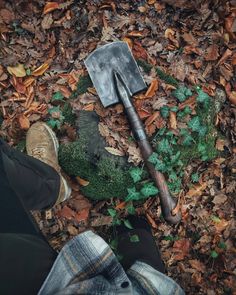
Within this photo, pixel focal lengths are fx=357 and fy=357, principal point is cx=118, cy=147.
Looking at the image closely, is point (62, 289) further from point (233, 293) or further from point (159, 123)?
point (233, 293)

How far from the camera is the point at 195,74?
11.8ft

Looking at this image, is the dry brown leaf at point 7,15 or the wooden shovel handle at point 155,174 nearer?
the wooden shovel handle at point 155,174

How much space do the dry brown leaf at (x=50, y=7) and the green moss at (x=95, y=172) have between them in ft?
4.61

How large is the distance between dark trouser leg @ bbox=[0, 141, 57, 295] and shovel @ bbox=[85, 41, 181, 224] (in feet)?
4.11

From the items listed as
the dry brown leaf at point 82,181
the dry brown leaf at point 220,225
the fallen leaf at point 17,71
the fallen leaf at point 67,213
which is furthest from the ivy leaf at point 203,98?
the fallen leaf at point 17,71

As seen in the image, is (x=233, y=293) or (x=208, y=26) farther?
Answer: (x=208, y=26)

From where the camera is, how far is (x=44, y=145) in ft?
10.8

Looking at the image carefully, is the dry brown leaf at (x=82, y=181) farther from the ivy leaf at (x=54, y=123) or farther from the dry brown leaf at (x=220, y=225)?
the dry brown leaf at (x=220, y=225)

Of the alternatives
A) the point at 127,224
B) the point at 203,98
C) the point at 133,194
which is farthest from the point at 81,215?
the point at 203,98

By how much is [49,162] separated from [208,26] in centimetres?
212

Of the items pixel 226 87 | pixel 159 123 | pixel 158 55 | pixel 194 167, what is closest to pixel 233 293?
pixel 194 167

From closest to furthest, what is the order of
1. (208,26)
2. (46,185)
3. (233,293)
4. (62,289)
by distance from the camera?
1. (62,289)
2. (46,185)
3. (233,293)
4. (208,26)

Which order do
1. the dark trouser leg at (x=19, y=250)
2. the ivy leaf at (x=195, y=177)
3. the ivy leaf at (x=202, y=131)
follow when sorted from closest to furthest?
the dark trouser leg at (x=19, y=250), the ivy leaf at (x=202, y=131), the ivy leaf at (x=195, y=177)

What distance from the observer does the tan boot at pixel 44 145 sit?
10.6 feet
